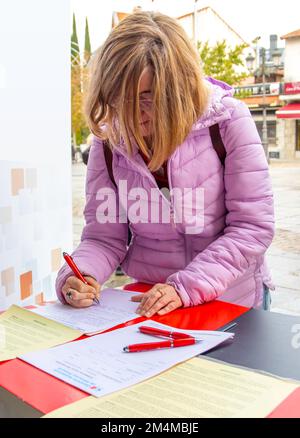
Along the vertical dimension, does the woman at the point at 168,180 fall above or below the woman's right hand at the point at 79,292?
above

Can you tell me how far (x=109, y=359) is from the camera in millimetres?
688

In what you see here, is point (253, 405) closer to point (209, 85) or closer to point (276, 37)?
point (209, 85)

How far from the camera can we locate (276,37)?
994cm

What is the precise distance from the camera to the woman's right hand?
3.13 feet

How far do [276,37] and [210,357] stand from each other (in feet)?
33.7

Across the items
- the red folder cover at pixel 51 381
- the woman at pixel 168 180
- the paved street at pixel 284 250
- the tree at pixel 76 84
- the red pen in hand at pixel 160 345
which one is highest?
the tree at pixel 76 84

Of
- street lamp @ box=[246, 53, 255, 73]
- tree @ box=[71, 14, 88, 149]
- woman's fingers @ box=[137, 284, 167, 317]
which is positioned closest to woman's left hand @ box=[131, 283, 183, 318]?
woman's fingers @ box=[137, 284, 167, 317]

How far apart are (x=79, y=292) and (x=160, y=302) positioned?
0.56 feet

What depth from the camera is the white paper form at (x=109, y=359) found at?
2.05 feet

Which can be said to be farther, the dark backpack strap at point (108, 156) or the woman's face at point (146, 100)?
the dark backpack strap at point (108, 156)

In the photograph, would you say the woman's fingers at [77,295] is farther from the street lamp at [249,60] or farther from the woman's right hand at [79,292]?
the street lamp at [249,60]

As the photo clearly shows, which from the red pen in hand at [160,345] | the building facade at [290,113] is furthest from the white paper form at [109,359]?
the building facade at [290,113]

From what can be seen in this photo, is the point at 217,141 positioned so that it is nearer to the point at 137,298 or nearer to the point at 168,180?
the point at 168,180
